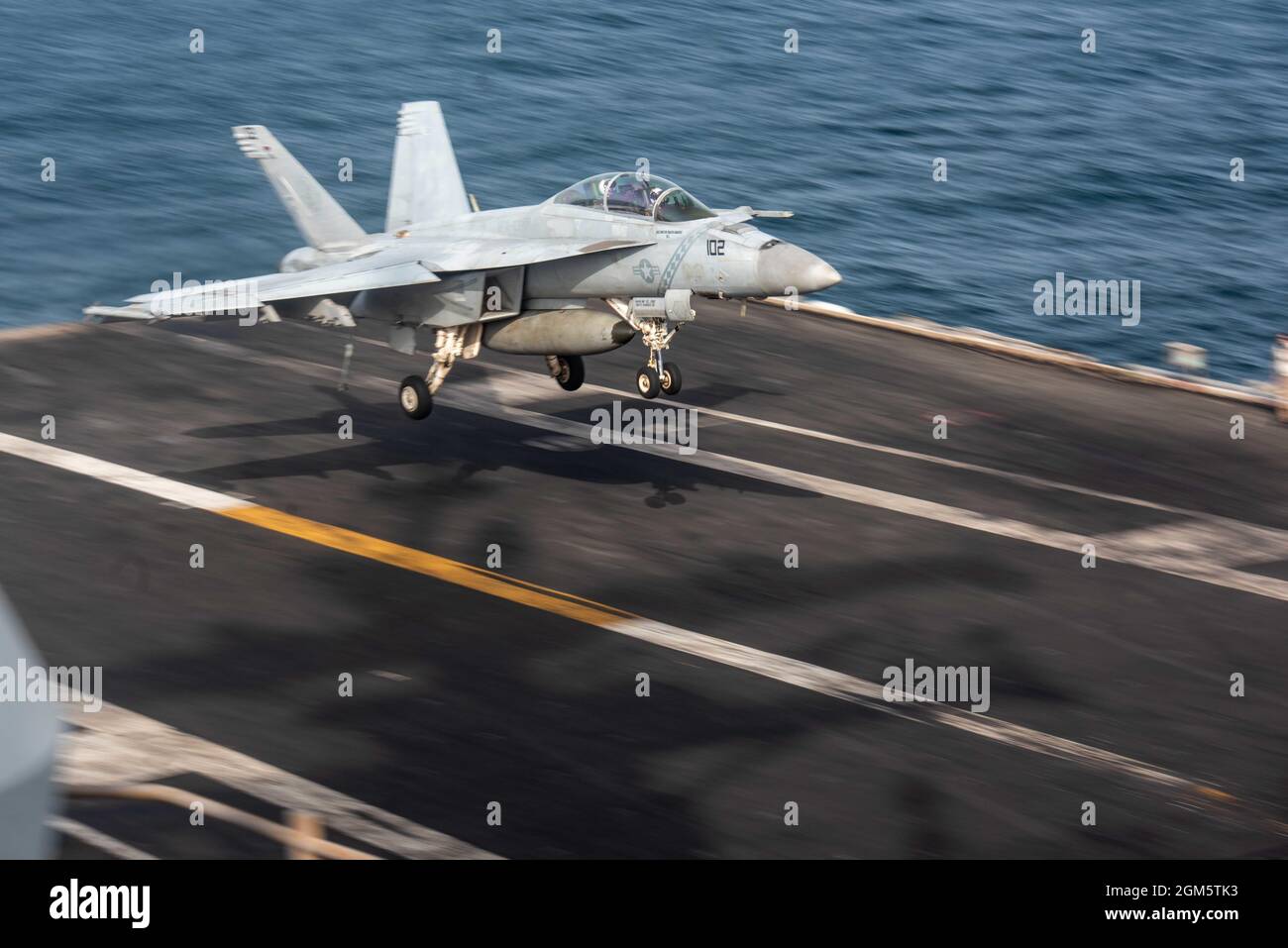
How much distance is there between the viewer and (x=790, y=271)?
859 inches

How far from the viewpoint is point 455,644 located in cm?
1962

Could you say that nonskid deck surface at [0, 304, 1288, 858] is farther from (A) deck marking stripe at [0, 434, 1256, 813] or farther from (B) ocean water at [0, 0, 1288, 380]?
(B) ocean water at [0, 0, 1288, 380]

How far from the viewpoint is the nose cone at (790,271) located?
71.1 ft

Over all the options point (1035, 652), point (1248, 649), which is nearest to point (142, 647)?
point (1035, 652)

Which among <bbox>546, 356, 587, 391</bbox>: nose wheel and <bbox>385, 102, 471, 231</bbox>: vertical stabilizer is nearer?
<bbox>546, 356, 587, 391</bbox>: nose wheel

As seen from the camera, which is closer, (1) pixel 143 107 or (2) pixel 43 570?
(2) pixel 43 570

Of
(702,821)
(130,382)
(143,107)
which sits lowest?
(702,821)

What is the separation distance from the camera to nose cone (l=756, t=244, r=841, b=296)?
21672 mm

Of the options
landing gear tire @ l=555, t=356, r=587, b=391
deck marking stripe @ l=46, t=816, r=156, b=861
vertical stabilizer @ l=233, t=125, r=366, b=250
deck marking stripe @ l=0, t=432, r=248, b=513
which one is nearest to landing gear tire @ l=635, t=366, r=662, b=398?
landing gear tire @ l=555, t=356, r=587, b=391

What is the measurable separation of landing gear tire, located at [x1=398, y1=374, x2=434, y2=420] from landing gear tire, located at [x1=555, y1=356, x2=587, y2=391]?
2.42 meters

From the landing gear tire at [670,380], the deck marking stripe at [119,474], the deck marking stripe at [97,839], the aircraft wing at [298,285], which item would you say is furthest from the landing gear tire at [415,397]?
the deck marking stripe at [97,839]

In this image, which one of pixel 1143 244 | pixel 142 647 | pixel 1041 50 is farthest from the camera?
pixel 1041 50

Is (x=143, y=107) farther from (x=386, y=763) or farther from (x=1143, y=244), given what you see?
(x=386, y=763)
